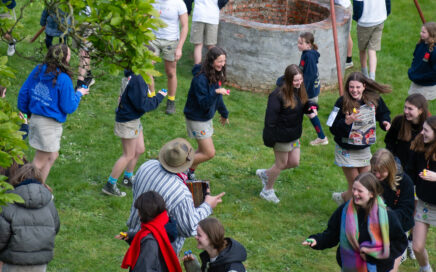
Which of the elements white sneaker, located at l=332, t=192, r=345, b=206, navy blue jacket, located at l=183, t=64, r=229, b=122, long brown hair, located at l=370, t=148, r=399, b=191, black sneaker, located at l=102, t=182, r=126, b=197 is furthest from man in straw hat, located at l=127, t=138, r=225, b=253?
white sneaker, located at l=332, t=192, r=345, b=206

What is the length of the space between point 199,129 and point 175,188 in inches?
102

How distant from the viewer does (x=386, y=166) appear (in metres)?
5.99

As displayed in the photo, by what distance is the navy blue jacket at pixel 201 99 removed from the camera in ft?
26.1

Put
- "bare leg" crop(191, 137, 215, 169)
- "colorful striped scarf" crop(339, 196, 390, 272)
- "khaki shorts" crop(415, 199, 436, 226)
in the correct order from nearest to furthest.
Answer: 1. "colorful striped scarf" crop(339, 196, 390, 272)
2. "khaki shorts" crop(415, 199, 436, 226)
3. "bare leg" crop(191, 137, 215, 169)

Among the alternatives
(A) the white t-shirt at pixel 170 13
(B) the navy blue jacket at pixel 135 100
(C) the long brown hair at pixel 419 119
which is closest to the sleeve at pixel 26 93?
(B) the navy blue jacket at pixel 135 100

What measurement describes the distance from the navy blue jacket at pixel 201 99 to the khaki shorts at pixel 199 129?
0.06 metres

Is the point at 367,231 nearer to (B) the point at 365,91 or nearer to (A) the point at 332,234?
Result: (A) the point at 332,234

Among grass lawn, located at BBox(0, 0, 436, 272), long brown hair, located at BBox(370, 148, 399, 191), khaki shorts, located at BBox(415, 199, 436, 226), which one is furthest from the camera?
grass lawn, located at BBox(0, 0, 436, 272)

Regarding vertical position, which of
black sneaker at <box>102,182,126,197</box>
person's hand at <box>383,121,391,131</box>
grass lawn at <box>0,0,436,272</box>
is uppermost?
person's hand at <box>383,121,391,131</box>

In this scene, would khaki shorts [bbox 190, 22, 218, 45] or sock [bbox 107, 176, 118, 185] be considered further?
khaki shorts [bbox 190, 22, 218, 45]

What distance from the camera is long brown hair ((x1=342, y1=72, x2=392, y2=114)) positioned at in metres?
7.52

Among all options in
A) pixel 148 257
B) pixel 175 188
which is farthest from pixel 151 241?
pixel 175 188

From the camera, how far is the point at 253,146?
1013 cm

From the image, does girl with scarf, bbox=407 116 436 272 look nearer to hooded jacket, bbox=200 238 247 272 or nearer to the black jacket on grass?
the black jacket on grass
